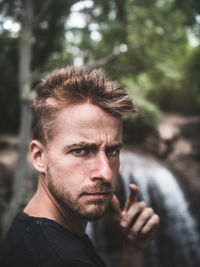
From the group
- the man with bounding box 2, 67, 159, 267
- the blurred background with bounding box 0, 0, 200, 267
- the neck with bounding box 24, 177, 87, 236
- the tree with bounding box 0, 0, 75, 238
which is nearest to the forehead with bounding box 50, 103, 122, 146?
the man with bounding box 2, 67, 159, 267

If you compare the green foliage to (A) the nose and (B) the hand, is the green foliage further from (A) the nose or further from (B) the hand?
(A) the nose

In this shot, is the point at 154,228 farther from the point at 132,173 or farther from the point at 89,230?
the point at 132,173

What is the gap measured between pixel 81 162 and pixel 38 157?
1.13ft

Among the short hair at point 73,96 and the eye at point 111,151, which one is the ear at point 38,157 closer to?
the short hair at point 73,96

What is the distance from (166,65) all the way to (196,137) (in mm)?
4787

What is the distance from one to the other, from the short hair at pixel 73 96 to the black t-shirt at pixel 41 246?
1.72ft

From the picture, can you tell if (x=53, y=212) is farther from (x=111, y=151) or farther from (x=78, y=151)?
(x=111, y=151)

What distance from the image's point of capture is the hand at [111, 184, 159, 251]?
66.4 inches

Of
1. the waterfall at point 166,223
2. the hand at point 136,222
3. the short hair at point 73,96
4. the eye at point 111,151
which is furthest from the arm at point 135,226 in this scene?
the waterfall at point 166,223

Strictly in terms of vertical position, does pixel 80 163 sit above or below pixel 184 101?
below

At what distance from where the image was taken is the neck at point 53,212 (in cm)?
136

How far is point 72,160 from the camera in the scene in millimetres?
1345

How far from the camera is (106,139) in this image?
4.58ft

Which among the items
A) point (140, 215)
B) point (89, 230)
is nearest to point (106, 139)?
point (140, 215)
